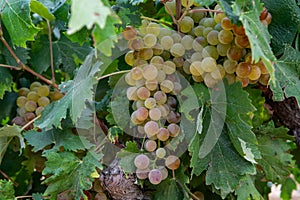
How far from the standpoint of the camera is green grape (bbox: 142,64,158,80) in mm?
702

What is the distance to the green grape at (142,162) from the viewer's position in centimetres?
70

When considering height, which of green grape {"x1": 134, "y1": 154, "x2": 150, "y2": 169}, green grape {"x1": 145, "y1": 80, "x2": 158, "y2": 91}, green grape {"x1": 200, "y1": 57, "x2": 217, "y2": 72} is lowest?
green grape {"x1": 134, "y1": 154, "x2": 150, "y2": 169}

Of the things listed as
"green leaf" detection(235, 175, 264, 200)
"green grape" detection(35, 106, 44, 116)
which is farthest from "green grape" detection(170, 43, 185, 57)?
"green grape" detection(35, 106, 44, 116)

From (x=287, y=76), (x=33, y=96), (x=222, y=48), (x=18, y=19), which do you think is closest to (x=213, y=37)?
(x=222, y=48)

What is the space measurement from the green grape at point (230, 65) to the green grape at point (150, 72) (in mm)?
104

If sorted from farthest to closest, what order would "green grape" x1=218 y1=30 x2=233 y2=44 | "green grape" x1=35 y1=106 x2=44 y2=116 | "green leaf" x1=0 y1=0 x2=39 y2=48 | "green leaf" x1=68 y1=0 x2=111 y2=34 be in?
"green grape" x1=35 y1=106 x2=44 y2=116 < "green leaf" x1=0 y1=0 x2=39 y2=48 < "green grape" x1=218 y1=30 x2=233 y2=44 < "green leaf" x1=68 y1=0 x2=111 y2=34

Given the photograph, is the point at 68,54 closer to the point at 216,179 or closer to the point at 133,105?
the point at 133,105

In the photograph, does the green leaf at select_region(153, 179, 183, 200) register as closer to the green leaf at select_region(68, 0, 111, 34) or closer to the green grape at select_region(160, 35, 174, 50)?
the green grape at select_region(160, 35, 174, 50)

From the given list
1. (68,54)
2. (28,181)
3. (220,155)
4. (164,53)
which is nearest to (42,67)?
(68,54)

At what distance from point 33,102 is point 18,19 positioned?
0.22 metres

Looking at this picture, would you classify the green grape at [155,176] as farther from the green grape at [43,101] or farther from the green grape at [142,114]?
the green grape at [43,101]

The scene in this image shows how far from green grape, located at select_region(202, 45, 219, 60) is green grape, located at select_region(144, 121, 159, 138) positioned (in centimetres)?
13

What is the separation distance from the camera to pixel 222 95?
2.33 ft

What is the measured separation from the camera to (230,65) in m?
0.69
